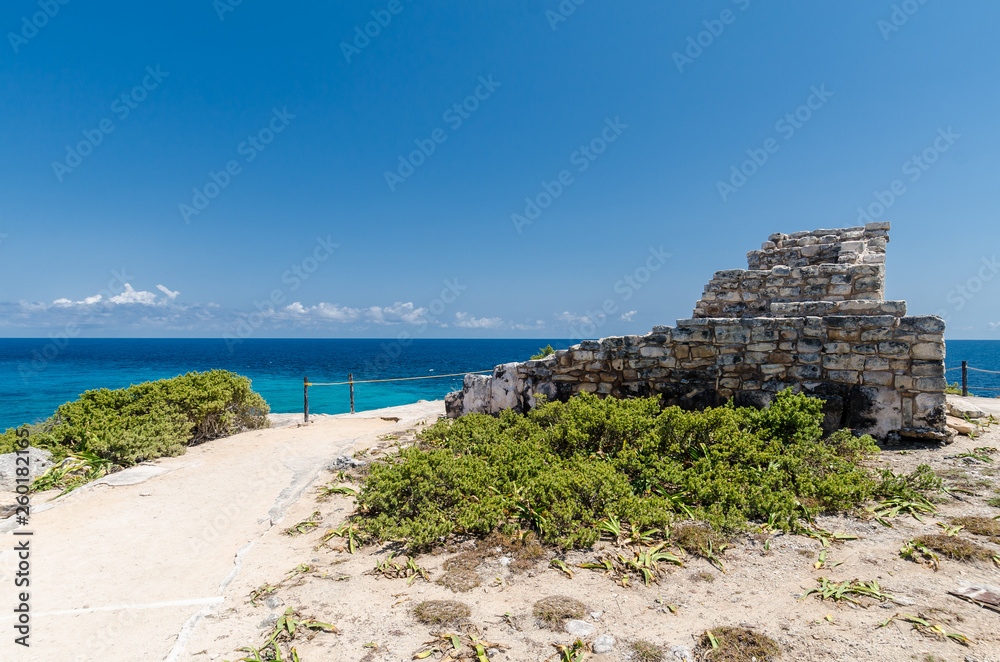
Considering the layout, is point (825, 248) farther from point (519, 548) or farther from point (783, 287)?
point (519, 548)

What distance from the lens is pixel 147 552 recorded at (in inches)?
163

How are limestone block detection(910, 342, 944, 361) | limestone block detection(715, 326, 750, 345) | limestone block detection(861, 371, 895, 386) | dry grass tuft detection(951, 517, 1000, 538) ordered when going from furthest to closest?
1. limestone block detection(715, 326, 750, 345)
2. limestone block detection(861, 371, 895, 386)
3. limestone block detection(910, 342, 944, 361)
4. dry grass tuft detection(951, 517, 1000, 538)

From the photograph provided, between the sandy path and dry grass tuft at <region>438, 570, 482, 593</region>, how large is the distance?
1463 millimetres

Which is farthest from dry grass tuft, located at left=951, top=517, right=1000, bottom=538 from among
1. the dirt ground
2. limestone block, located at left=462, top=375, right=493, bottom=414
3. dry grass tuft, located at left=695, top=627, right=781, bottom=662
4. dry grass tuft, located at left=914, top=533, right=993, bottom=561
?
limestone block, located at left=462, top=375, right=493, bottom=414

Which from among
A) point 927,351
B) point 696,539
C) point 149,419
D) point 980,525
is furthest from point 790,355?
point 149,419

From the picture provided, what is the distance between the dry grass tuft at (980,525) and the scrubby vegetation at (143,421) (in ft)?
33.8

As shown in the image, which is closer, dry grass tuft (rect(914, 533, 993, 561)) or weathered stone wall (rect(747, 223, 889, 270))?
dry grass tuft (rect(914, 533, 993, 561))

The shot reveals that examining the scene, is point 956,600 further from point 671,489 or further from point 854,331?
point 854,331

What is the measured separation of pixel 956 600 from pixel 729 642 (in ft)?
4.85

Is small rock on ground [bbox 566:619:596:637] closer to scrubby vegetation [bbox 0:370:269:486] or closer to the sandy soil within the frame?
the sandy soil

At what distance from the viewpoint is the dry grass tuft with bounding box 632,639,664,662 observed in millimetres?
2326

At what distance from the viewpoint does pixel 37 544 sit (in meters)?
4.34

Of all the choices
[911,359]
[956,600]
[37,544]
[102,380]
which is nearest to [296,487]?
[37,544]

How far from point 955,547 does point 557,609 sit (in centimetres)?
293
